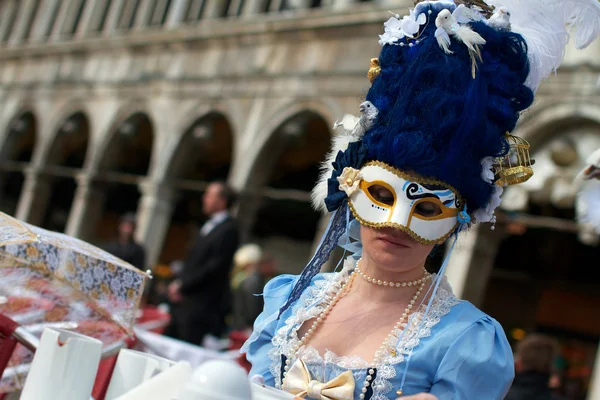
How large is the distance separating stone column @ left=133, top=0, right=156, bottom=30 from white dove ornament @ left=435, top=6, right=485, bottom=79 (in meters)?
12.9

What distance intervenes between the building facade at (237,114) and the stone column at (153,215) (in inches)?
0.9

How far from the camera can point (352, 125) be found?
243 centimetres

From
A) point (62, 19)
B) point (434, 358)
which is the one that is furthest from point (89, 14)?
point (434, 358)

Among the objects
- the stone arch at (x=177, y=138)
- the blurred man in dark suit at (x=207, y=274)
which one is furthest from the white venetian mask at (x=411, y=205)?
the stone arch at (x=177, y=138)

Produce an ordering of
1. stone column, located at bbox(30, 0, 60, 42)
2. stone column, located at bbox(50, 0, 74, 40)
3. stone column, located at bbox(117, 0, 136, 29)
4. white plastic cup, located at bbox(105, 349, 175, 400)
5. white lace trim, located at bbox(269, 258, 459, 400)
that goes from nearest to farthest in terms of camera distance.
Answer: white lace trim, located at bbox(269, 258, 459, 400) → white plastic cup, located at bbox(105, 349, 175, 400) → stone column, located at bbox(117, 0, 136, 29) → stone column, located at bbox(50, 0, 74, 40) → stone column, located at bbox(30, 0, 60, 42)

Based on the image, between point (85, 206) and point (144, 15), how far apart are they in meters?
3.76

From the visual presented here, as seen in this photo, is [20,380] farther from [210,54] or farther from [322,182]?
[210,54]

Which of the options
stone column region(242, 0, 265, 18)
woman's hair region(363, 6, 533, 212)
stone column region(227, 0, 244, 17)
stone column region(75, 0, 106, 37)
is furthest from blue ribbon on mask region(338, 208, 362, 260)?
stone column region(75, 0, 106, 37)

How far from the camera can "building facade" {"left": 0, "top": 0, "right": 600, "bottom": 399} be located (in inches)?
332

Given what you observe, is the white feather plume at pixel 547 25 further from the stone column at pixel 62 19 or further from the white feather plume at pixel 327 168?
the stone column at pixel 62 19

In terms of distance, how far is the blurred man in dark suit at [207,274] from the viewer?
600 cm

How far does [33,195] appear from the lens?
15.6m

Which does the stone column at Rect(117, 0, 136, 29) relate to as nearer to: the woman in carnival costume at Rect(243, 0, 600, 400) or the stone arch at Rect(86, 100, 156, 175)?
the stone arch at Rect(86, 100, 156, 175)

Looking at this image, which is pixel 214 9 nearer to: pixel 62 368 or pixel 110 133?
pixel 110 133
